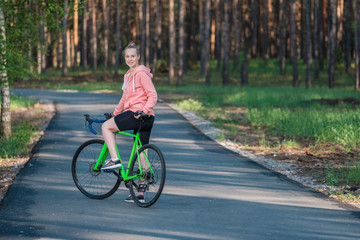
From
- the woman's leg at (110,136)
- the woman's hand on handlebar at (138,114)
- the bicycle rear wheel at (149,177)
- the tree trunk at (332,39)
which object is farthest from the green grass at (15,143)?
the tree trunk at (332,39)

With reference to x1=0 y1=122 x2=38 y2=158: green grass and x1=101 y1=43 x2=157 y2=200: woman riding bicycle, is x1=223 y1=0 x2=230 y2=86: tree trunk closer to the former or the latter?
x1=0 y1=122 x2=38 y2=158: green grass

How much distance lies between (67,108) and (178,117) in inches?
203

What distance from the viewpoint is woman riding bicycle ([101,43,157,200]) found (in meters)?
6.83

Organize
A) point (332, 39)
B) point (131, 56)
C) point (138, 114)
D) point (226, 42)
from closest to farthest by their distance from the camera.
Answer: point (138, 114) → point (131, 56) → point (226, 42) → point (332, 39)

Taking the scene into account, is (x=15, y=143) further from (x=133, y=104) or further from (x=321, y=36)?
(x=321, y=36)

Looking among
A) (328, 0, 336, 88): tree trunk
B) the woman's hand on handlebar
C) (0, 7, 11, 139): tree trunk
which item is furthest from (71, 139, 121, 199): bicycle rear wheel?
(328, 0, 336, 88): tree trunk

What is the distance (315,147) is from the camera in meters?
12.1

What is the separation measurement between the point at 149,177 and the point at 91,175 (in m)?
1.11

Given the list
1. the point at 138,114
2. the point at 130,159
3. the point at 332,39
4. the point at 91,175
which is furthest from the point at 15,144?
the point at 332,39

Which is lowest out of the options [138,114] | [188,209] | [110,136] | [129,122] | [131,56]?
[188,209]

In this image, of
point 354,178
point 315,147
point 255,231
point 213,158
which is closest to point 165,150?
point 213,158

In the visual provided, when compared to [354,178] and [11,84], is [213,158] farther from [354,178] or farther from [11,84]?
[11,84]

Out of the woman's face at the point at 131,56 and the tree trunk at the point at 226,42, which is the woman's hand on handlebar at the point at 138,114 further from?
the tree trunk at the point at 226,42

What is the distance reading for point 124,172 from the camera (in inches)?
275
